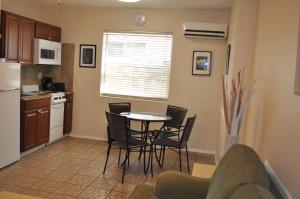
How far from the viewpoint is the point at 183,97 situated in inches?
208

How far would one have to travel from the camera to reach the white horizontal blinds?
17.5ft

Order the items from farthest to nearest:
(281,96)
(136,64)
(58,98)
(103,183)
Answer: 1. (136,64)
2. (58,98)
3. (103,183)
4. (281,96)

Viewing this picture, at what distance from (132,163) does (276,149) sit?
277cm

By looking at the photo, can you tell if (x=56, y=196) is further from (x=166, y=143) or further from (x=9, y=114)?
(x=166, y=143)

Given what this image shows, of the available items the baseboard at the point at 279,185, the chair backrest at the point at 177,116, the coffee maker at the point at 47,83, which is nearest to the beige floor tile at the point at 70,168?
the chair backrest at the point at 177,116

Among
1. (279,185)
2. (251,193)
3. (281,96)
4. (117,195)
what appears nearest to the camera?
(251,193)

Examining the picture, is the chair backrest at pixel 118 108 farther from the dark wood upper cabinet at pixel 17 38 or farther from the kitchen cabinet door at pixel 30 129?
the dark wood upper cabinet at pixel 17 38

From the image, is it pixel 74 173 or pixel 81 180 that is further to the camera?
pixel 74 173

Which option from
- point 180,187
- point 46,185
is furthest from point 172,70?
point 180,187

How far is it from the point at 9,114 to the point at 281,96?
3.31 meters

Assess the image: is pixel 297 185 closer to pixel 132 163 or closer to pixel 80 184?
pixel 80 184

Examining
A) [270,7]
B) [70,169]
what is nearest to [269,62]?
[270,7]

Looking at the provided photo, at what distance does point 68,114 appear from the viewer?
18.4 ft

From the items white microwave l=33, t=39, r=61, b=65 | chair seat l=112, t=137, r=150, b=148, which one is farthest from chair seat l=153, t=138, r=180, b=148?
white microwave l=33, t=39, r=61, b=65
